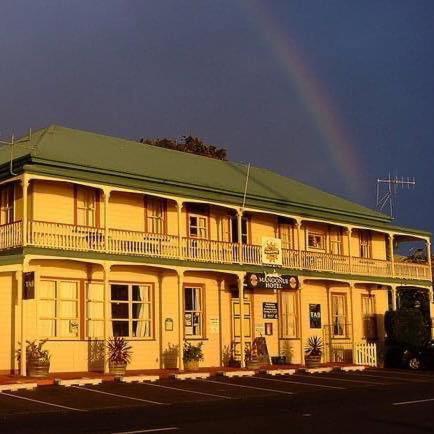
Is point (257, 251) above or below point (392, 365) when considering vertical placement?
above

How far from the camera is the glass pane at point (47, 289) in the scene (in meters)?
25.3

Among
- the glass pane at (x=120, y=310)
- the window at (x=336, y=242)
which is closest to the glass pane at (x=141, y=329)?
the glass pane at (x=120, y=310)

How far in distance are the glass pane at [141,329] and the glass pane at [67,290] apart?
271cm

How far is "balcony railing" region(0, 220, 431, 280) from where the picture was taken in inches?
945

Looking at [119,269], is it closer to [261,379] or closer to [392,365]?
[261,379]

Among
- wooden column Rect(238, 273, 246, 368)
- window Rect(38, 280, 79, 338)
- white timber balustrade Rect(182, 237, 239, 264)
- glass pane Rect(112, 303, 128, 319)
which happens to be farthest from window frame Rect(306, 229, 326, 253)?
window Rect(38, 280, 79, 338)

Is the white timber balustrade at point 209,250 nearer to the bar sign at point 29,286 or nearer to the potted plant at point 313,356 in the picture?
the potted plant at point 313,356

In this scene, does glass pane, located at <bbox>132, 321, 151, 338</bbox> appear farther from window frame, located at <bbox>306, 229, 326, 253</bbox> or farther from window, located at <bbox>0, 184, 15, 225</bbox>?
window frame, located at <bbox>306, 229, 326, 253</bbox>

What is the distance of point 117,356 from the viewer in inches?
968

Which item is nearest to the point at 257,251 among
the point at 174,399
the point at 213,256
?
the point at 213,256

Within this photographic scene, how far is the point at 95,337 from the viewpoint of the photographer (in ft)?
86.5

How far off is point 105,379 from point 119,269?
4992mm

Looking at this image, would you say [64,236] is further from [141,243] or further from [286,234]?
[286,234]

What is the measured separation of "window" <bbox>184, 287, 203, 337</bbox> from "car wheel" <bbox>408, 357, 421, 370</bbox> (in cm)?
899
